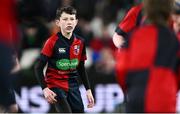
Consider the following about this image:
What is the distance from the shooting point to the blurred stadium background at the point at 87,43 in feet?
36.4

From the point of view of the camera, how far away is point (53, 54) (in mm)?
7719

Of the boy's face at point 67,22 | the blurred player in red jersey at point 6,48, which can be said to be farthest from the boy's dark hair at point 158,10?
the boy's face at point 67,22

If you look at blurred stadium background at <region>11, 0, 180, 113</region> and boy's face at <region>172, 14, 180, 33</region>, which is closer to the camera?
boy's face at <region>172, 14, 180, 33</region>

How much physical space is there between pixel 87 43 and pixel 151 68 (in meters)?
6.50

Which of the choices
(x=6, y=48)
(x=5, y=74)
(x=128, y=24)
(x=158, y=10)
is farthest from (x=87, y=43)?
(x=158, y=10)

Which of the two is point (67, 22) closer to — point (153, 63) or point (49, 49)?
point (49, 49)

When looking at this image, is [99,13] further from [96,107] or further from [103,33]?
[96,107]

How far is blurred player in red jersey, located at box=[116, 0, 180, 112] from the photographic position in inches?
208

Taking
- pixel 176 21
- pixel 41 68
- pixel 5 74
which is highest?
pixel 176 21

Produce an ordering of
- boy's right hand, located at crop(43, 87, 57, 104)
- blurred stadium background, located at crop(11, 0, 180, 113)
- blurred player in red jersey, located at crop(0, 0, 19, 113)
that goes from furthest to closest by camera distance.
→ blurred stadium background, located at crop(11, 0, 180, 113), boy's right hand, located at crop(43, 87, 57, 104), blurred player in red jersey, located at crop(0, 0, 19, 113)

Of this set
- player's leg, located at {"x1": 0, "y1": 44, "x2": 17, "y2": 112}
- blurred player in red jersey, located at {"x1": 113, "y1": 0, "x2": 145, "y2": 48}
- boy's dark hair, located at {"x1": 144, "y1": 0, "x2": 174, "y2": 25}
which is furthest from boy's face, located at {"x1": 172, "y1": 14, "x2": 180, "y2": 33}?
player's leg, located at {"x1": 0, "y1": 44, "x2": 17, "y2": 112}

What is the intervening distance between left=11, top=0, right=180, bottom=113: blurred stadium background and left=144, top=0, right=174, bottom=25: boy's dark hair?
5.31 meters

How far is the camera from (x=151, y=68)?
5305 millimetres

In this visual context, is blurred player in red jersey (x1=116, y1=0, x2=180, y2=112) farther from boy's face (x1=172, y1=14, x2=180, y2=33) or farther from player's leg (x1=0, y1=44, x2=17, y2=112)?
boy's face (x1=172, y1=14, x2=180, y2=33)
